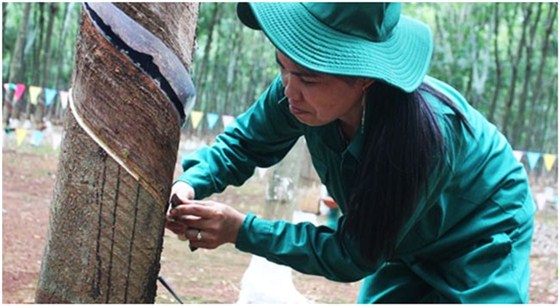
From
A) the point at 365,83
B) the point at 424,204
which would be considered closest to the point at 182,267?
the point at 424,204

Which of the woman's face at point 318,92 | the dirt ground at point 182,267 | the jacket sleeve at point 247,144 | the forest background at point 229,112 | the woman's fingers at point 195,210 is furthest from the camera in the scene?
the forest background at point 229,112

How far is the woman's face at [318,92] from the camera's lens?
1294 mm

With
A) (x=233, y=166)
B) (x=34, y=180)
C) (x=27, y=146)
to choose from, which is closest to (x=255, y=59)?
(x=27, y=146)

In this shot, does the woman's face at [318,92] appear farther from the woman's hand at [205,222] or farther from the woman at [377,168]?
the woman's hand at [205,222]

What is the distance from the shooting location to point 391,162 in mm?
1352

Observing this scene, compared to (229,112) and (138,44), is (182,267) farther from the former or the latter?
(229,112)

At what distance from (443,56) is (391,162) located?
22.5 metres

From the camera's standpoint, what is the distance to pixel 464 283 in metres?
1.55

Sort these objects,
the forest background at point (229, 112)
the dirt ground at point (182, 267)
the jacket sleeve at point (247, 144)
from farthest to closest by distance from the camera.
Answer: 1. the forest background at point (229, 112)
2. the dirt ground at point (182, 267)
3. the jacket sleeve at point (247, 144)

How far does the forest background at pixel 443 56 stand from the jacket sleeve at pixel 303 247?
1402 cm

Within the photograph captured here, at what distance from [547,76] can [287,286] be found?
72.4 feet

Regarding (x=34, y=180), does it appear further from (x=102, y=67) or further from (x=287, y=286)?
(x=102, y=67)

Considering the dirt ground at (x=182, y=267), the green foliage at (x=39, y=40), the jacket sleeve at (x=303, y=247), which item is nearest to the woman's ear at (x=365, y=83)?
the jacket sleeve at (x=303, y=247)

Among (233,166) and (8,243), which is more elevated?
(233,166)
